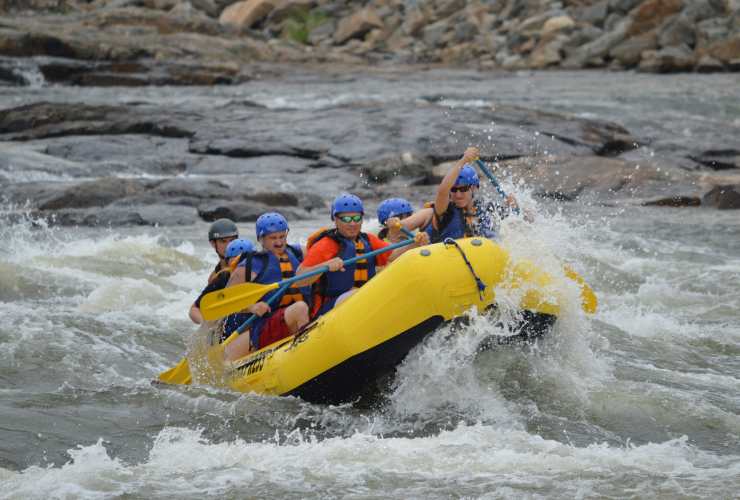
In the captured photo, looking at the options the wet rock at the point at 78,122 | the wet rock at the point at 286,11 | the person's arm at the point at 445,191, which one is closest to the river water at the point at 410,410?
the person's arm at the point at 445,191

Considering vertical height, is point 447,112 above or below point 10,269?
above

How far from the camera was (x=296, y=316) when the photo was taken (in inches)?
276

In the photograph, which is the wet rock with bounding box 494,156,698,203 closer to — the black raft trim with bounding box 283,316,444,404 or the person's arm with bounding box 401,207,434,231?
the person's arm with bounding box 401,207,434,231

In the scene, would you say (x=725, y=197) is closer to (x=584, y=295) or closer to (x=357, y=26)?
(x=584, y=295)

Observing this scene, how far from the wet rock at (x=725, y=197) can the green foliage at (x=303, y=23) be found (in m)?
25.5

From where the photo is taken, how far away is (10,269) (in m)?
11.0

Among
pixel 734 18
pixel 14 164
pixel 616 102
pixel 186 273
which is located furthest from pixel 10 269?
pixel 734 18

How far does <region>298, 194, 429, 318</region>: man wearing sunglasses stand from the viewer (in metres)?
6.97

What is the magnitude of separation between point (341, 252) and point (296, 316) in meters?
0.48

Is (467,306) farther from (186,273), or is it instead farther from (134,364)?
(186,273)

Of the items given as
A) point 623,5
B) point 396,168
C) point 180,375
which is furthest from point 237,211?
point 623,5

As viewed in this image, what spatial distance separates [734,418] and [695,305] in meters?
3.64

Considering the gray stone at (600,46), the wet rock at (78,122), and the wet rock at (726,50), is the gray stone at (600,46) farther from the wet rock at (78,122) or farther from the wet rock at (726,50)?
the wet rock at (78,122)

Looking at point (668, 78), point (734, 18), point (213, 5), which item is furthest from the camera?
point (213, 5)
